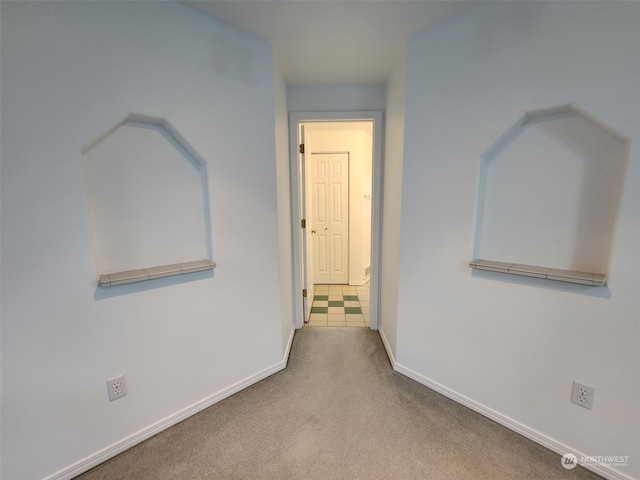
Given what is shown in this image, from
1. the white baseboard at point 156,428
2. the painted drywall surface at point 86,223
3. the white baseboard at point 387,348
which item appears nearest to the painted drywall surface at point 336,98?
the painted drywall surface at point 86,223

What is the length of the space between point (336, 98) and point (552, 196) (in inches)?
72.3

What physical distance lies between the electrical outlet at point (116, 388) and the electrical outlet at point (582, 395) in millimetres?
2264

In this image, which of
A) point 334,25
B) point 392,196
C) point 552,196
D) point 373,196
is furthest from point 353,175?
point 552,196

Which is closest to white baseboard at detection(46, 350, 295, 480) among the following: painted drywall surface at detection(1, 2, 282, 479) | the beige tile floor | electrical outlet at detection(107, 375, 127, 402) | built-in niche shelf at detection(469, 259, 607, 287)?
painted drywall surface at detection(1, 2, 282, 479)

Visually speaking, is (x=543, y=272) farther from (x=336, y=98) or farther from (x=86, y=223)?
(x=86, y=223)

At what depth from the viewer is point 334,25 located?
1.58m

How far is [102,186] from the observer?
1266mm

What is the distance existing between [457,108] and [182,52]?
5.17ft

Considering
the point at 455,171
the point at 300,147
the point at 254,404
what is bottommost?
the point at 254,404

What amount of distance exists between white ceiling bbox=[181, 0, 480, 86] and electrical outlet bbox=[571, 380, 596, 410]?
6.63 feet

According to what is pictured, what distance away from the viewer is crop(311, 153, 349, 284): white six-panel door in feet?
12.5

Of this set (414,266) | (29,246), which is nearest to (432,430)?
(414,266)

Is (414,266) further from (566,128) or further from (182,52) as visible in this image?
(182,52)

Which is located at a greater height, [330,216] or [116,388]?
[330,216]
